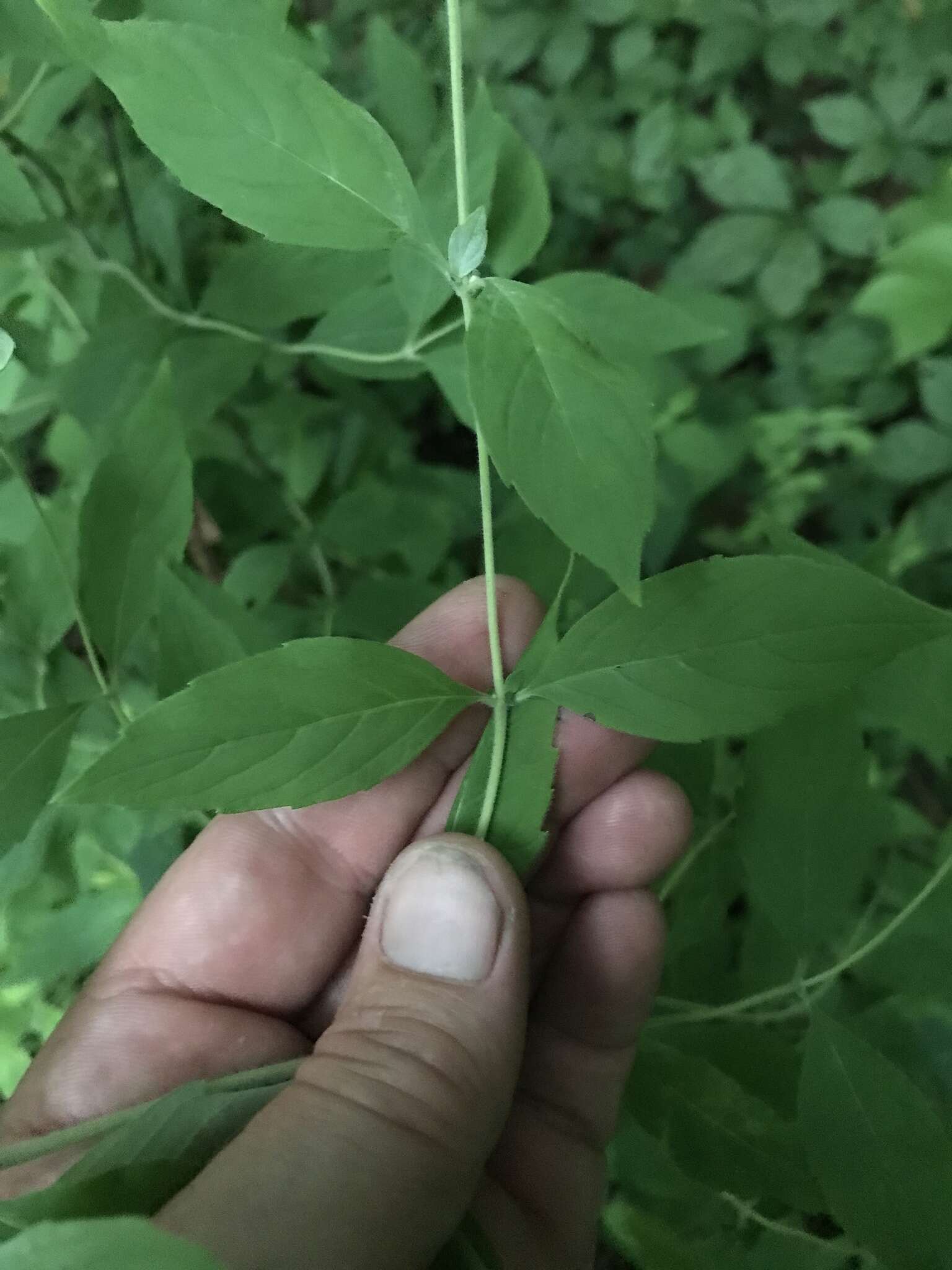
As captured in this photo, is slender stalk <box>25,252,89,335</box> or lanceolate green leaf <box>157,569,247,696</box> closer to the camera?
lanceolate green leaf <box>157,569,247,696</box>

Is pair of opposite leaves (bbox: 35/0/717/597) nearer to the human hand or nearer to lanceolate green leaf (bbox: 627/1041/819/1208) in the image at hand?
the human hand

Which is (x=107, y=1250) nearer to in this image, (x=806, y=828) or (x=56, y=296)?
(x=806, y=828)

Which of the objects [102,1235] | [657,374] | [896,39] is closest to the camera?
[102,1235]

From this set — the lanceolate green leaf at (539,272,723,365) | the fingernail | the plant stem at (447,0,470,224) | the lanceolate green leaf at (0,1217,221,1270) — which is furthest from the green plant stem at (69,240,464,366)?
the lanceolate green leaf at (0,1217,221,1270)

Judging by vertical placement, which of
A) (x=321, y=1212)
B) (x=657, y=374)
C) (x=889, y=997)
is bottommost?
(x=889, y=997)

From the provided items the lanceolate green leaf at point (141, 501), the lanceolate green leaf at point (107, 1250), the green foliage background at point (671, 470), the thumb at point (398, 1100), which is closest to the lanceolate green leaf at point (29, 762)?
the green foliage background at point (671, 470)

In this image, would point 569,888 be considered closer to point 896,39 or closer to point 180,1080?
point 180,1080

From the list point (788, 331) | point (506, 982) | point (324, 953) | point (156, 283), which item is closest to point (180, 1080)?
point (324, 953)
